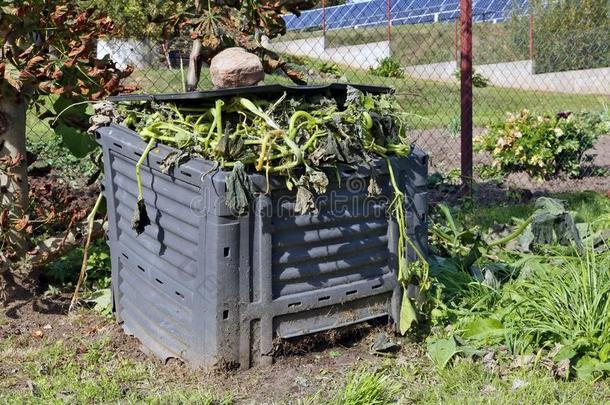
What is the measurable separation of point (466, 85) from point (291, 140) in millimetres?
3603

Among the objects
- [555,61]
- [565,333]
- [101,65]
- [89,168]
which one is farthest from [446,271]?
[555,61]

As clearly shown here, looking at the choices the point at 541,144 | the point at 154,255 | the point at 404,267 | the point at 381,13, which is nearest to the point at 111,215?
the point at 154,255

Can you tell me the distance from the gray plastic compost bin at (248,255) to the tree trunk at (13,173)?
0.69 metres

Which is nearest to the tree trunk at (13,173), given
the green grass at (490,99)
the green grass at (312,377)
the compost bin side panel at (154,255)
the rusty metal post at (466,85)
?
the compost bin side panel at (154,255)

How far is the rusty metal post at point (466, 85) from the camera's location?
20.0 feet

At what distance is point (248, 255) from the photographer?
2842mm

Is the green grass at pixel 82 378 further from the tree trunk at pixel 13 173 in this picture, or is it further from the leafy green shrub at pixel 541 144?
the leafy green shrub at pixel 541 144

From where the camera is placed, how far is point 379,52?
1783 centimetres

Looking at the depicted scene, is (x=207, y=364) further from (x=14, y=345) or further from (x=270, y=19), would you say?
(x=270, y=19)

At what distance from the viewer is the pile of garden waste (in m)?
2.82

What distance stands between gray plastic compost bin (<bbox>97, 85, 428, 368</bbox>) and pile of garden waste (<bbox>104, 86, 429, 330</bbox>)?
45 millimetres

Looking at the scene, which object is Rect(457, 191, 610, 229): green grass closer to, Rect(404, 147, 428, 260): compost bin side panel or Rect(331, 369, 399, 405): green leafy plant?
Rect(404, 147, 428, 260): compost bin side panel

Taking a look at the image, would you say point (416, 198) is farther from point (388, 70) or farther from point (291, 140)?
point (388, 70)

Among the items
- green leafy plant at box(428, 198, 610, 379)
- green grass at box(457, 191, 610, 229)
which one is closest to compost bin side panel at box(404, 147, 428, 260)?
green leafy plant at box(428, 198, 610, 379)
